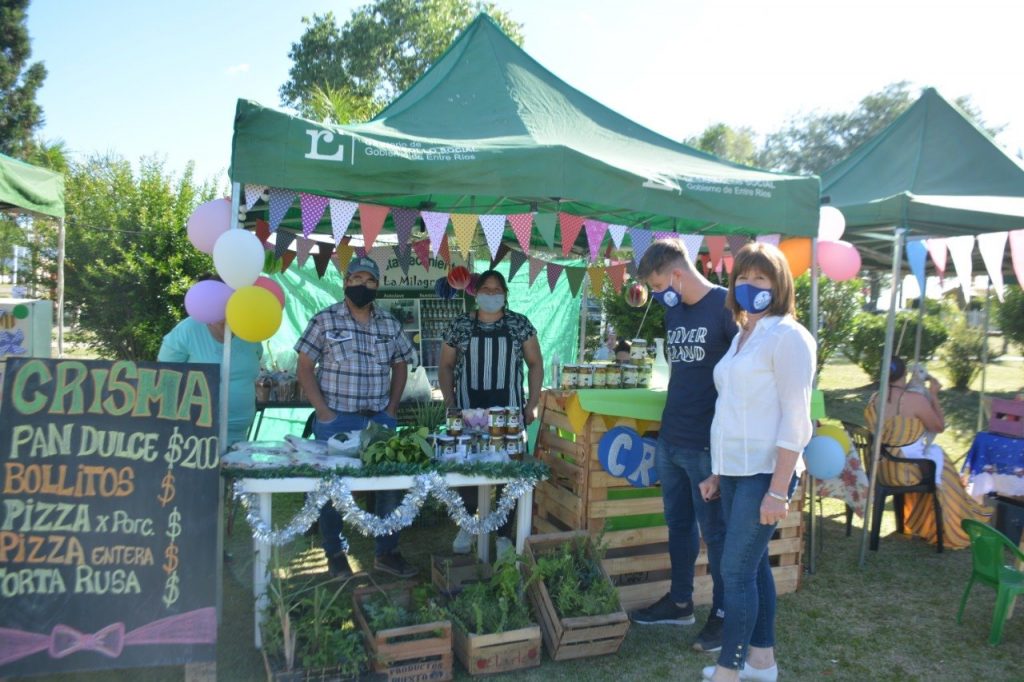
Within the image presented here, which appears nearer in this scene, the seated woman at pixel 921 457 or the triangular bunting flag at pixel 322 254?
the seated woman at pixel 921 457

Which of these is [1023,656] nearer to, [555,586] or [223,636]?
[555,586]

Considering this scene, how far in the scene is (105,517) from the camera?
2.98 metres

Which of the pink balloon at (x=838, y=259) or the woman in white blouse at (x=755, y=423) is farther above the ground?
the pink balloon at (x=838, y=259)

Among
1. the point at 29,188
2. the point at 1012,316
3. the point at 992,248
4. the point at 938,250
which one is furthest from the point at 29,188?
the point at 1012,316

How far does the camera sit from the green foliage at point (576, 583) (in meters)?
3.42

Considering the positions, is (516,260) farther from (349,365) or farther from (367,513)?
(367,513)

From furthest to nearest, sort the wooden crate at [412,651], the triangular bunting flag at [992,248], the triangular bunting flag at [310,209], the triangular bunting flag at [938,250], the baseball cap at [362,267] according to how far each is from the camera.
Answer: the triangular bunting flag at [938,250] → the triangular bunting flag at [992,248] → the baseball cap at [362,267] → the triangular bunting flag at [310,209] → the wooden crate at [412,651]

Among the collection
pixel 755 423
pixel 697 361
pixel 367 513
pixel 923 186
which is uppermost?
pixel 923 186

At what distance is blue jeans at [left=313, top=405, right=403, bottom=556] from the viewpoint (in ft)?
13.1

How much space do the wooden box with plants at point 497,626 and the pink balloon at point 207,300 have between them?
176 centimetres

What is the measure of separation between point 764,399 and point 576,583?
135 cm

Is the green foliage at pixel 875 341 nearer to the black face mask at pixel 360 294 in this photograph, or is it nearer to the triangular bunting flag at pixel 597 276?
the triangular bunting flag at pixel 597 276

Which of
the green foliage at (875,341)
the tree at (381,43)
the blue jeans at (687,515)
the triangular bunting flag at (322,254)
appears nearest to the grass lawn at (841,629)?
the blue jeans at (687,515)

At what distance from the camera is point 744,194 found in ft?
13.8
